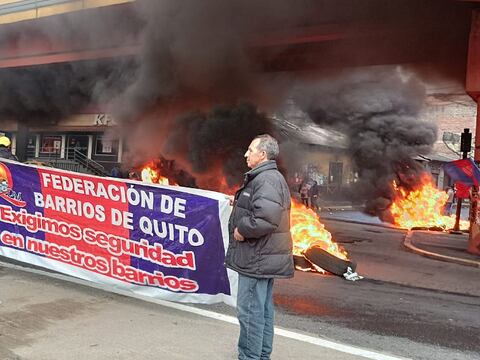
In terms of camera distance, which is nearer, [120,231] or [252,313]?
[252,313]

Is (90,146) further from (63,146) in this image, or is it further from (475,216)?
(475,216)

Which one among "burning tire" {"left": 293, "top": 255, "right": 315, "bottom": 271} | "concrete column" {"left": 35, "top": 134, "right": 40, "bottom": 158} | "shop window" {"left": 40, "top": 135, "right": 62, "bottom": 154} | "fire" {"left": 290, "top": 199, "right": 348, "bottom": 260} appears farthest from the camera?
"concrete column" {"left": 35, "top": 134, "right": 40, "bottom": 158}

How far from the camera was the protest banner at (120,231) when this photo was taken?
3984 mm

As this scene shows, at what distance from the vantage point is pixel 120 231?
446 cm

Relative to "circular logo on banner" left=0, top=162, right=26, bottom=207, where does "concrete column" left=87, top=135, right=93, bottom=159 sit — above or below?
above

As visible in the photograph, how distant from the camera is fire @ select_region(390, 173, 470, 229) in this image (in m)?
15.3

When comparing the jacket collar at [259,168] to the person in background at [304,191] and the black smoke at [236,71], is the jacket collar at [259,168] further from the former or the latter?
the person in background at [304,191]

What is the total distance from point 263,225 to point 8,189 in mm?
3608

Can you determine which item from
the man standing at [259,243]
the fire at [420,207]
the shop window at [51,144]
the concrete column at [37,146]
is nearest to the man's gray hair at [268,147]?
the man standing at [259,243]

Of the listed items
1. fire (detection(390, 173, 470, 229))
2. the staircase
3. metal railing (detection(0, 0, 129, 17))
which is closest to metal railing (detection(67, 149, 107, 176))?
the staircase

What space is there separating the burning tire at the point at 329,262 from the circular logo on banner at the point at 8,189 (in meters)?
3.72

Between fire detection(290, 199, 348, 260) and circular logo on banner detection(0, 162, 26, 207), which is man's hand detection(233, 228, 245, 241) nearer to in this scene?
circular logo on banner detection(0, 162, 26, 207)

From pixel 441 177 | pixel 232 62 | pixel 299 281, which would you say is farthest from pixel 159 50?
pixel 441 177

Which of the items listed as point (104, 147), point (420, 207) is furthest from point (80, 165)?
point (420, 207)
